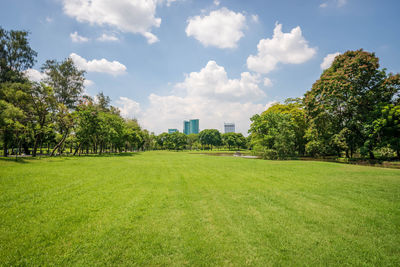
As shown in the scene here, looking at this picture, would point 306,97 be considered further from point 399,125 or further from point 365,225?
point 365,225

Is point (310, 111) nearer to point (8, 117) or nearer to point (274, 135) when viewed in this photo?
point (274, 135)

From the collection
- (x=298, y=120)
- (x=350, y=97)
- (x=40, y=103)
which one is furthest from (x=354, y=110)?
(x=40, y=103)

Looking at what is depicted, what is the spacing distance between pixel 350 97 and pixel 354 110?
2758 mm

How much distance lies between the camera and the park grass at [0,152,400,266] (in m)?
3.70

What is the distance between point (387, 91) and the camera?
2170cm

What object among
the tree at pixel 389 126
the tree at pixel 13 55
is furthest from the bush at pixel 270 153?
the tree at pixel 13 55

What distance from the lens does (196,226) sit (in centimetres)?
513

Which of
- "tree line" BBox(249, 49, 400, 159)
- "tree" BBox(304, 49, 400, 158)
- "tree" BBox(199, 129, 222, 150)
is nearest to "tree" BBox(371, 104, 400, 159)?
"tree line" BBox(249, 49, 400, 159)

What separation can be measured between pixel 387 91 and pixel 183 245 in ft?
107

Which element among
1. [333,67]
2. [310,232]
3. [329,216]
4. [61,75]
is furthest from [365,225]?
[61,75]

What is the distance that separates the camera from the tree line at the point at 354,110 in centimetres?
2016

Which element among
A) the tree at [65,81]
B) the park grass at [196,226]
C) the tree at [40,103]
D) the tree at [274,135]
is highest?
the tree at [65,81]

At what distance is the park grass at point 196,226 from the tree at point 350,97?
63.4 feet

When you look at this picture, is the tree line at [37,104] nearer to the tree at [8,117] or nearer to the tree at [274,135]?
the tree at [8,117]
